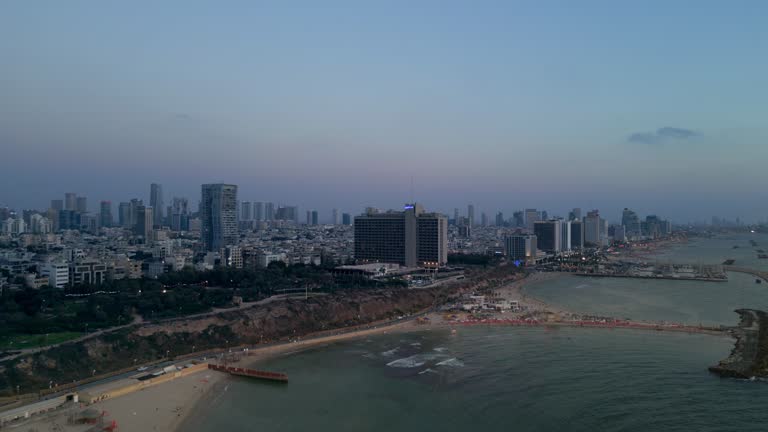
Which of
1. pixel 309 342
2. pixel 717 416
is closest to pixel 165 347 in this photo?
pixel 309 342

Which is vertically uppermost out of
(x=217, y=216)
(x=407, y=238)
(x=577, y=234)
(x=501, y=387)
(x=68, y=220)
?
(x=68, y=220)

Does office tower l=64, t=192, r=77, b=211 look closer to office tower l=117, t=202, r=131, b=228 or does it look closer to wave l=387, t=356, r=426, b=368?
office tower l=117, t=202, r=131, b=228

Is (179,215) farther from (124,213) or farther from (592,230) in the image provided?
(592,230)

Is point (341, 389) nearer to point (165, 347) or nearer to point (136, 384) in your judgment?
point (136, 384)

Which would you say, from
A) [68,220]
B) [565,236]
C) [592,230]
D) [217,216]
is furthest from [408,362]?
[68,220]

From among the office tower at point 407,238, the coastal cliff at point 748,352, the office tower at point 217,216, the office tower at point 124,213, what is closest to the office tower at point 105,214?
the office tower at point 124,213

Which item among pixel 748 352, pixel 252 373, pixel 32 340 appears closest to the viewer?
pixel 252 373
